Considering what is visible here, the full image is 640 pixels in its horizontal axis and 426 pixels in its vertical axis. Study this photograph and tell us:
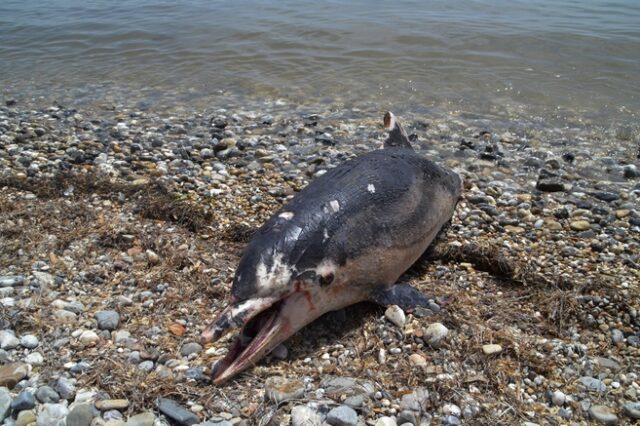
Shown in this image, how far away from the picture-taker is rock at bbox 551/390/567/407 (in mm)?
3570

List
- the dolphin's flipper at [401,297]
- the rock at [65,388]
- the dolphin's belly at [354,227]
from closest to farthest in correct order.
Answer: the rock at [65,388]
the dolphin's belly at [354,227]
the dolphin's flipper at [401,297]

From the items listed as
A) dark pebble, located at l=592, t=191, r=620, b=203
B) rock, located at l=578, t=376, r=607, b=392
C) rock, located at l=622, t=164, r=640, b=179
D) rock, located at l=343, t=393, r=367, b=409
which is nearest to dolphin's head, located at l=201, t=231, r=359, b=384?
rock, located at l=343, t=393, r=367, b=409

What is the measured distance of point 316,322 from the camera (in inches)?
169

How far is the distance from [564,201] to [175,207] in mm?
4383

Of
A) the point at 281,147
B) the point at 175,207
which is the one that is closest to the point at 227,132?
the point at 281,147

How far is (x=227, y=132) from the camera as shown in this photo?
8.35 m

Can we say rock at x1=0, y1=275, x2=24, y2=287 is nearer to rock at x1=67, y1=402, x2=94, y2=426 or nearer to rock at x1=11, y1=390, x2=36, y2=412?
rock at x1=11, y1=390, x2=36, y2=412

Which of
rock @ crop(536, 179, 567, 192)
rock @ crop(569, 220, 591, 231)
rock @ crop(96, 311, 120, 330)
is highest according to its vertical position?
rock @ crop(536, 179, 567, 192)

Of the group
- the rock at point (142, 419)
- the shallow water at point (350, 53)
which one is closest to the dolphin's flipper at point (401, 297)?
the rock at point (142, 419)

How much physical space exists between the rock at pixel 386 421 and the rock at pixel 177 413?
109cm

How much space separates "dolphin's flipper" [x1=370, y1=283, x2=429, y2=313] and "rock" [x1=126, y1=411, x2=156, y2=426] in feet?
6.28

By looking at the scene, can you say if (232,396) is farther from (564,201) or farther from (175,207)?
(564,201)

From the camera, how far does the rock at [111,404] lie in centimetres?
331

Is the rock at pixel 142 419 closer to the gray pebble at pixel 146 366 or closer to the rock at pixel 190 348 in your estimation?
the gray pebble at pixel 146 366
